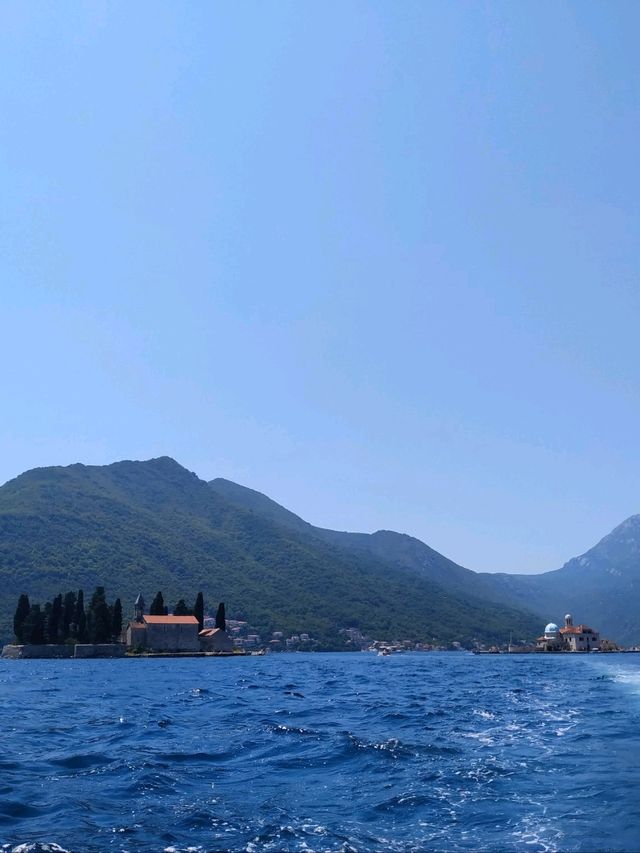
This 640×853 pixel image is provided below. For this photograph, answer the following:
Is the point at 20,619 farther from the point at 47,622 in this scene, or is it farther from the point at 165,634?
the point at 165,634

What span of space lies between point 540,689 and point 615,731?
2637 cm

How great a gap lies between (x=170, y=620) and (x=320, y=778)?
5054 inches

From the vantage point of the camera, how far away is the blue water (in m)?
13.1

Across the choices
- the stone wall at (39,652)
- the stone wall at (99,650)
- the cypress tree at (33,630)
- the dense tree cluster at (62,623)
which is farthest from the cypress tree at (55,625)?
the stone wall at (99,650)

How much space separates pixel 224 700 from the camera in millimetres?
40281

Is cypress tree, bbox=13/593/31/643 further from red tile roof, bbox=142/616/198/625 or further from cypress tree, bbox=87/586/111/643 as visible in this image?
red tile roof, bbox=142/616/198/625

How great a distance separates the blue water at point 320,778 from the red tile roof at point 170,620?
108 metres

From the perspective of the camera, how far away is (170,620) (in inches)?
5556

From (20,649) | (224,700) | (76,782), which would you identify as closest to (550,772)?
(76,782)

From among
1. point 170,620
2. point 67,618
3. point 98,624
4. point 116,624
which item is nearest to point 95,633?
point 98,624

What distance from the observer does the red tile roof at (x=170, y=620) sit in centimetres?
13950

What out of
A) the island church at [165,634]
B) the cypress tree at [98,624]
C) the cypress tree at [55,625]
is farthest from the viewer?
the island church at [165,634]

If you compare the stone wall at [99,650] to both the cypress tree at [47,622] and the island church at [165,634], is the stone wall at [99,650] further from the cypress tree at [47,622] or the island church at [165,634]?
the island church at [165,634]

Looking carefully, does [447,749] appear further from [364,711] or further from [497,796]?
[364,711]
